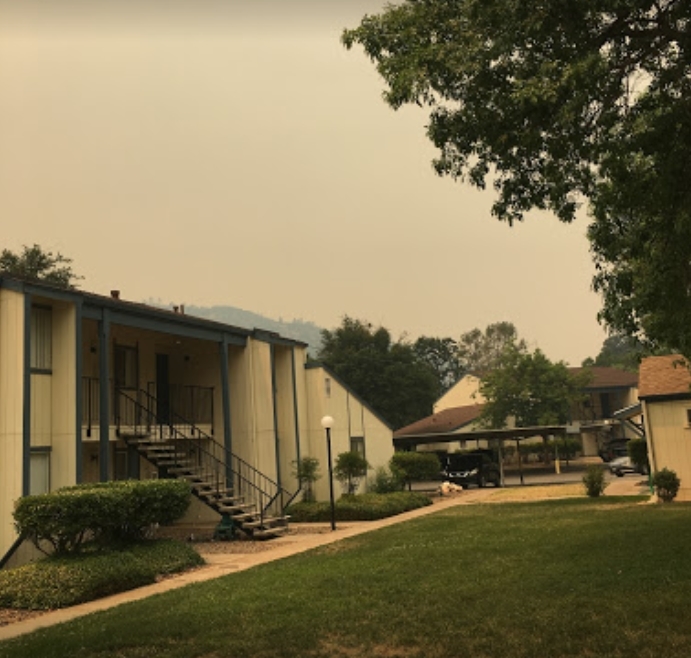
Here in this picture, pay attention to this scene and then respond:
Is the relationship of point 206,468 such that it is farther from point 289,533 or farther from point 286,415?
point 286,415

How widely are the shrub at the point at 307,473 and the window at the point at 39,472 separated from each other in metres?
9.69

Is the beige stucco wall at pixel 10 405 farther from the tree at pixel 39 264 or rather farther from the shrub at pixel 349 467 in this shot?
the tree at pixel 39 264

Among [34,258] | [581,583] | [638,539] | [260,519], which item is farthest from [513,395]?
[581,583]

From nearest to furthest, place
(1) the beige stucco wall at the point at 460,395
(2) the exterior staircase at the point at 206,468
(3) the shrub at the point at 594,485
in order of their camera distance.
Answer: (2) the exterior staircase at the point at 206,468 → (3) the shrub at the point at 594,485 → (1) the beige stucco wall at the point at 460,395

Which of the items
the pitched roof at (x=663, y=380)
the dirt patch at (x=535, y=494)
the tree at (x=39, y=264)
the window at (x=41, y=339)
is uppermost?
the tree at (x=39, y=264)

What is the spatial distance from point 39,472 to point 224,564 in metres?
3.96

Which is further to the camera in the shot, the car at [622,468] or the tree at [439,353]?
the tree at [439,353]

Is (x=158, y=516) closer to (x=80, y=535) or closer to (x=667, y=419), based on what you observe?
(x=80, y=535)

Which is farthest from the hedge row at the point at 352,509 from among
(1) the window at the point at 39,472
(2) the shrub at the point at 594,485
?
(1) the window at the point at 39,472

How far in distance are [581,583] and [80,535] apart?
7974mm

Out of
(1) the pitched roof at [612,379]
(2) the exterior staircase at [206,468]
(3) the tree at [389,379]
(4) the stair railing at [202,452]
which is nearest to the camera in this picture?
(2) the exterior staircase at [206,468]

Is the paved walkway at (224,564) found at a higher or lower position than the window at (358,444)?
lower

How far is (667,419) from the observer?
1972cm

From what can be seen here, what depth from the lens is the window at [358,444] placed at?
26075 mm
